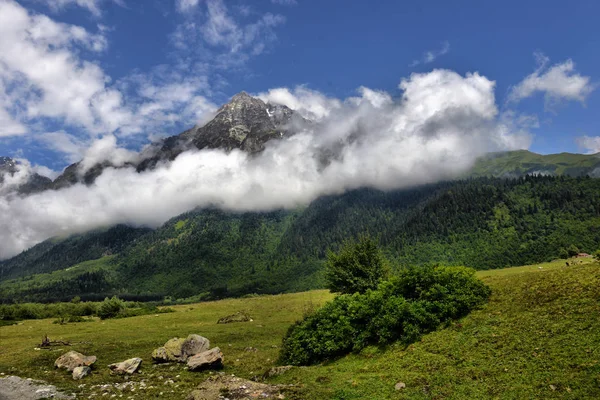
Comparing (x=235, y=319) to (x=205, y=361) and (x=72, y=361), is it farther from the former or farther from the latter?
(x=72, y=361)

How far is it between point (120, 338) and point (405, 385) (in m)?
45.4

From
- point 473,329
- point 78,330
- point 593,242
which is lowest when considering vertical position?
point 593,242

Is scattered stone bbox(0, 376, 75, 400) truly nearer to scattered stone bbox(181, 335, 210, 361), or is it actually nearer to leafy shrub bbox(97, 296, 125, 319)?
scattered stone bbox(181, 335, 210, 361)

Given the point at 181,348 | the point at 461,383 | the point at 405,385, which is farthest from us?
the point at 181,348

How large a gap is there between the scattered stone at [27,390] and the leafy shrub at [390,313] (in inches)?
708

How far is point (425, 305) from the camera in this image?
2692 centimetres

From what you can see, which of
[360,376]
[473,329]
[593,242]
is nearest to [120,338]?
[360,376]

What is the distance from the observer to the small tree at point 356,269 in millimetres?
46219

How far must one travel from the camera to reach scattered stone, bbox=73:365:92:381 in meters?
28.2

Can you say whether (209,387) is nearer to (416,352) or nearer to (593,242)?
(416,352)

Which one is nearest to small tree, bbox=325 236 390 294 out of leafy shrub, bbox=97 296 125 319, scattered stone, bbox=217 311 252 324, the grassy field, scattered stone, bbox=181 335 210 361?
the grassy field

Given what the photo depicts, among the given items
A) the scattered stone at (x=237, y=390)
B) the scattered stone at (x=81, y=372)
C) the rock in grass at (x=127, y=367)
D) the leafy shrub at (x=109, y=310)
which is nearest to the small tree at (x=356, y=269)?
the scattered stone at (x=237, y=390)

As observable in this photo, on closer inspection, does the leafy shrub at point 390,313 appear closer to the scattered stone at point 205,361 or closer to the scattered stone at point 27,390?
the scattered stone at point 205,361

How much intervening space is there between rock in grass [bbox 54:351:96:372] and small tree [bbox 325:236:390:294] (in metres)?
29.5
